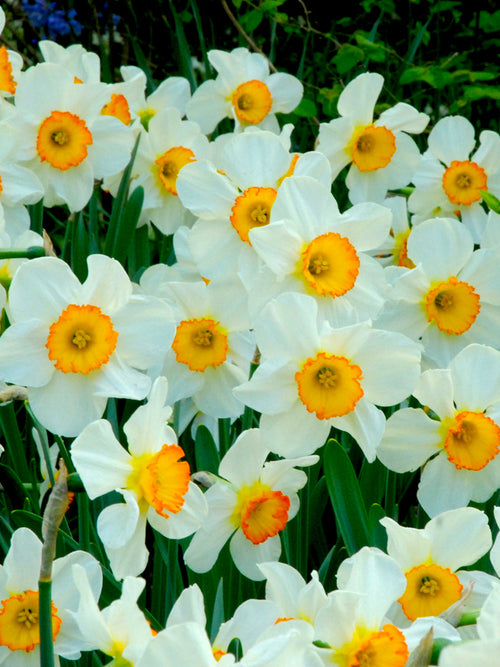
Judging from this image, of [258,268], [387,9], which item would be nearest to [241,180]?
[258,268]

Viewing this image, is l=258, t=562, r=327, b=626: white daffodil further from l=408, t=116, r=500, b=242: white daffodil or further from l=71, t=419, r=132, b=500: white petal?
l=408, t=116, r=500, b=242: white daffodil

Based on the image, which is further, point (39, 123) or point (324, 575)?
point (39, 123)

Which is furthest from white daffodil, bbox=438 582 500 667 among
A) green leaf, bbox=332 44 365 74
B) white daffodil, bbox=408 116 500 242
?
green leaf, bbox=332 44 365 74

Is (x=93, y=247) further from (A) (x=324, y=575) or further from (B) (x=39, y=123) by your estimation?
(A) (x=324, y=575)

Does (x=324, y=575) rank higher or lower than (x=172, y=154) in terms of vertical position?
lower

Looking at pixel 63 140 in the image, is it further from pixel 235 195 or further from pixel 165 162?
pixel 235 195

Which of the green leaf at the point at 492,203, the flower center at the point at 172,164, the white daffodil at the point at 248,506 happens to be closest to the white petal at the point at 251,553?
the white daffodil at the point at 248,506
